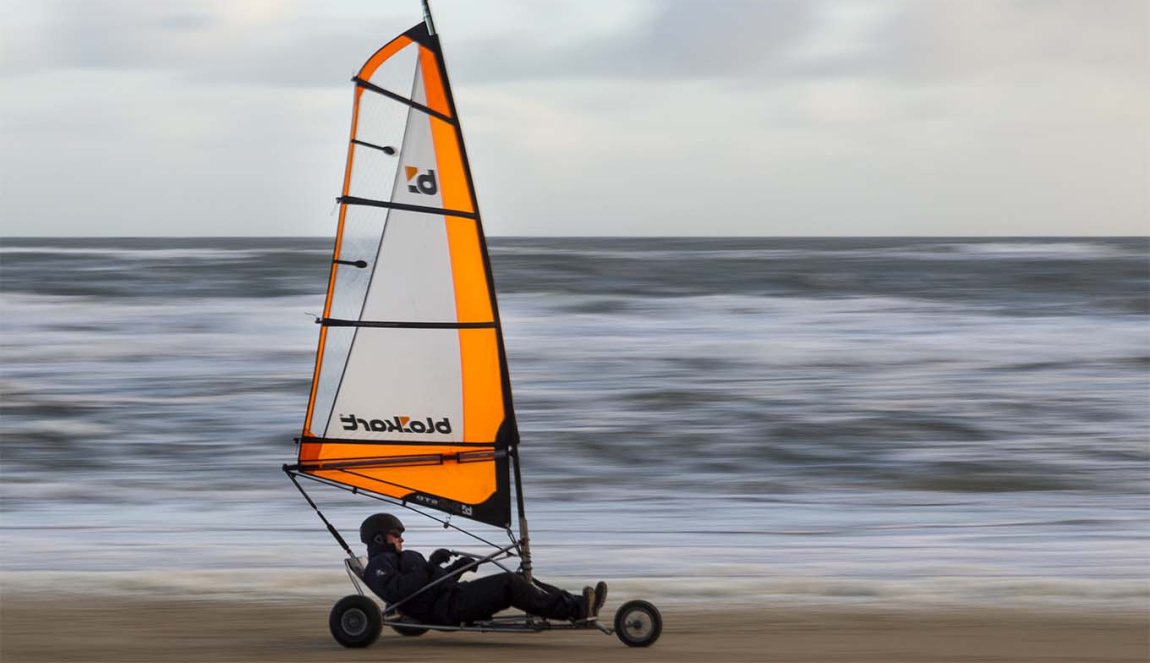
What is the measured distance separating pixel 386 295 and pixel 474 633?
1.66 m

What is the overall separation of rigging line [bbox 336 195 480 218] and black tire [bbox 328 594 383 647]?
67.2 inches

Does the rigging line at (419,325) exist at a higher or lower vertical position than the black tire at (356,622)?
higher

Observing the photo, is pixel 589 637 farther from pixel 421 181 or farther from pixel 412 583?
pixel 421 181

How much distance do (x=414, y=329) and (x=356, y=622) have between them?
132cm

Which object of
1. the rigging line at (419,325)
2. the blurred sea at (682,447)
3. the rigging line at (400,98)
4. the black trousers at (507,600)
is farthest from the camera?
the blurred sea at (682,447)

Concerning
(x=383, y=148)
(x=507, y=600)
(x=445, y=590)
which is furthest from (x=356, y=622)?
(x=383, y=148)

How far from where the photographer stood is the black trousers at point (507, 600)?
557cm

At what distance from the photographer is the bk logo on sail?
219 inches

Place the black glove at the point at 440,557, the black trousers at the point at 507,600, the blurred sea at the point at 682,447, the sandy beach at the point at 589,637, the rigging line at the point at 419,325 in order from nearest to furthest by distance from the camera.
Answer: the black trousers at the point at 507,600
the rigging line at the point at 419,325
the black glove at the point at 440,557
the sandy beach at the point at 589,637
the blurred sea at the point at 682,447

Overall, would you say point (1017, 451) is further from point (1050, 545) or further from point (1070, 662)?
point (1070, 662)

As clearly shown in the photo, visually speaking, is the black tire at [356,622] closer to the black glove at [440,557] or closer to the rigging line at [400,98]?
the black glove at [440,557]

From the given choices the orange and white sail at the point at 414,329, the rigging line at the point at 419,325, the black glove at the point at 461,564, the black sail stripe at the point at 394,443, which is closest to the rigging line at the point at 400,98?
the orange and white sail at the point at 414,329

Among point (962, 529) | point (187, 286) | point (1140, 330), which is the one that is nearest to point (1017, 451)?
point (962, 529)

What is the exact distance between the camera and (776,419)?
52.6ft
